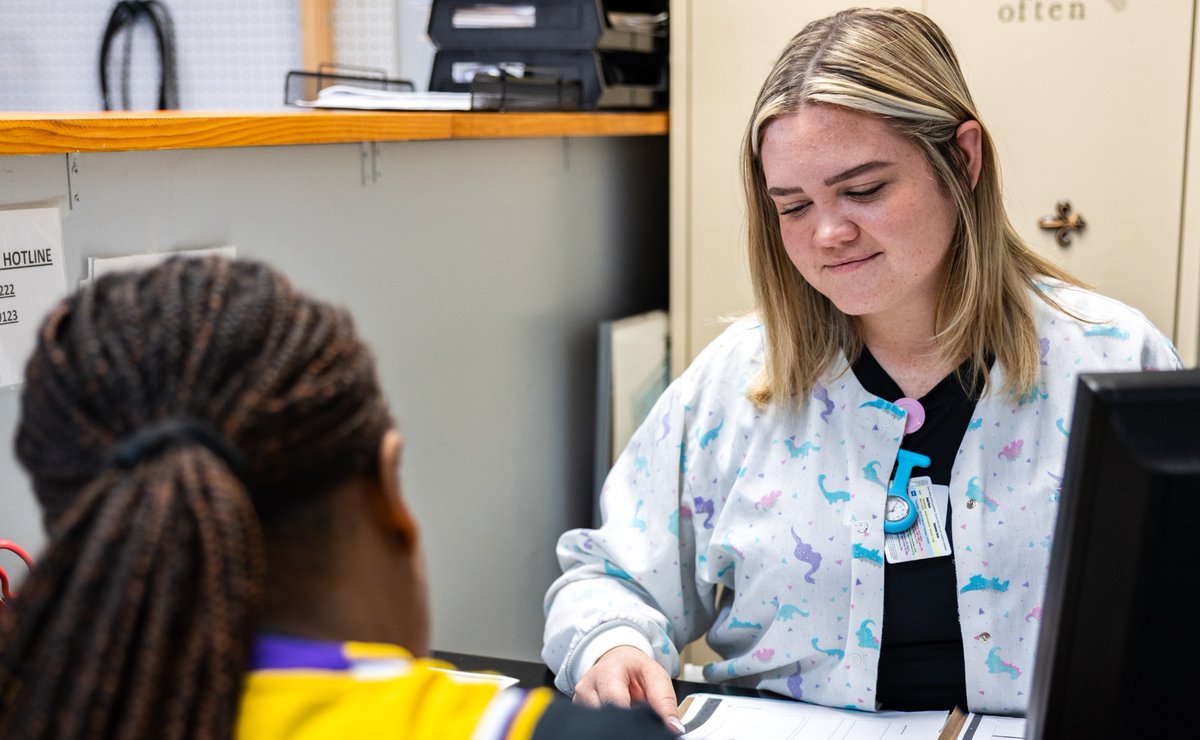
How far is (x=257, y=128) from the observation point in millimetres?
1354

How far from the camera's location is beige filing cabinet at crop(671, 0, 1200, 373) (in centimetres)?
199

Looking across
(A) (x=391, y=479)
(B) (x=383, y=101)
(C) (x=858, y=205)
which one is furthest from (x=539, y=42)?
(A) (x=391, y=479)

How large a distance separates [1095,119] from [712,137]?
0.66m

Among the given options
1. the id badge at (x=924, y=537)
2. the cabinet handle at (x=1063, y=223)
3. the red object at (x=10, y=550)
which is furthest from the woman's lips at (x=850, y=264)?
the cabinet handle at (x=1063, y=223)

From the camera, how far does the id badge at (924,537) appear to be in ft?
4.16

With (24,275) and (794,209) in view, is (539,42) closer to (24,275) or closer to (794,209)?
(794,209)

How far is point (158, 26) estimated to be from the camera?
290cm

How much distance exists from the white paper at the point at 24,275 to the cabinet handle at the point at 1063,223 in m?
1.60

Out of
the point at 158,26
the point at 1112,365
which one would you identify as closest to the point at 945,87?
the point at 1112,365

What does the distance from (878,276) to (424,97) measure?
88 centimetres

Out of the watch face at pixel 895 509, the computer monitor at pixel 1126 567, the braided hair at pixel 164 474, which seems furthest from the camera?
the watch face at pixel 895 509

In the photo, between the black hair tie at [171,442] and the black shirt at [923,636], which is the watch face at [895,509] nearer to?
the black shirt at [923,636]

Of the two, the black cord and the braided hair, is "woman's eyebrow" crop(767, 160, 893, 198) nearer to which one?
the braided hair

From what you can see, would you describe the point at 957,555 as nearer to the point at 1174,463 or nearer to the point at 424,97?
the point at 1174,463
